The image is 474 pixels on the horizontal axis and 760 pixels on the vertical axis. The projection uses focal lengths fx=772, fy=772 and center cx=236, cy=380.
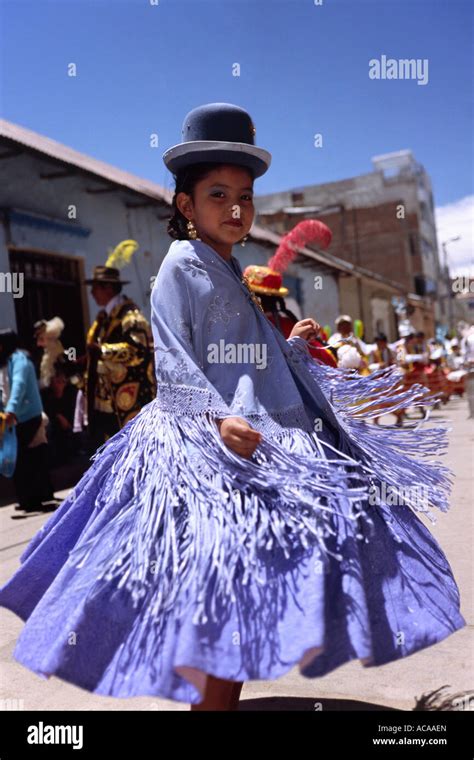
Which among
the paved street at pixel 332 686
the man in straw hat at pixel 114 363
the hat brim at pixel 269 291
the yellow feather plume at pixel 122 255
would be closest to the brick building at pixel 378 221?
the yellow feather plume at pixel 122 255

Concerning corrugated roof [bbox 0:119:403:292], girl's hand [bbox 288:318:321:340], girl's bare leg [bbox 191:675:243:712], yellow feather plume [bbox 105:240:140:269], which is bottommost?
girl's bare leg [bbox 191:675:243:712]

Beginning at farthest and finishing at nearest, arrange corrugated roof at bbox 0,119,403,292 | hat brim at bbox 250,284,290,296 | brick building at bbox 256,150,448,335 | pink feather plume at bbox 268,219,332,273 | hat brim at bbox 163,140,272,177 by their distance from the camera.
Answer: brick building at bbox 256,150,448,335 < corrugated roof at bbox 0,119,403,292 < pink feather plume at bbox 268,219,332,273 < hat brim at bbox 250,284,290,296 < hat brim at bbox 163,140,272,177

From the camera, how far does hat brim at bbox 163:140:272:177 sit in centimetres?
221

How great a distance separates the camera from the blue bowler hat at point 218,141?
7.30ft

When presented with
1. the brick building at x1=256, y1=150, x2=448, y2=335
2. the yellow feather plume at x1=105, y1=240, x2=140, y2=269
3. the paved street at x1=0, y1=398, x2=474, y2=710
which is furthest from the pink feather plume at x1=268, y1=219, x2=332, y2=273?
the brick building at x1=256, y1=150, x2=448, y2=335

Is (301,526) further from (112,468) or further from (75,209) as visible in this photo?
(75,209)

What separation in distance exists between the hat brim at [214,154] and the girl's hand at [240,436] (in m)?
0.77

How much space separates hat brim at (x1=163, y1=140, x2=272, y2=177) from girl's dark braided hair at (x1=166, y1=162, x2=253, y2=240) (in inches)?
0.6

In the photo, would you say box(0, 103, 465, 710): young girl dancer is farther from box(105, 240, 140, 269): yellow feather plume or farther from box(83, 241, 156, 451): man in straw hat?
box(105, 240, 140, 269): yellow feather plume

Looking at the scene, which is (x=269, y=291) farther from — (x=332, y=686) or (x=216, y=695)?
(x=216, y=695)

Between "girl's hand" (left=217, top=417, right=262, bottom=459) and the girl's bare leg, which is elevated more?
"girl's hand" (left=217, top=417, right=262, bottom=459)

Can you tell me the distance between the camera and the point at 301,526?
191cm

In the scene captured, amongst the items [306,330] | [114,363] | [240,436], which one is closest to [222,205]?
[306,330]
